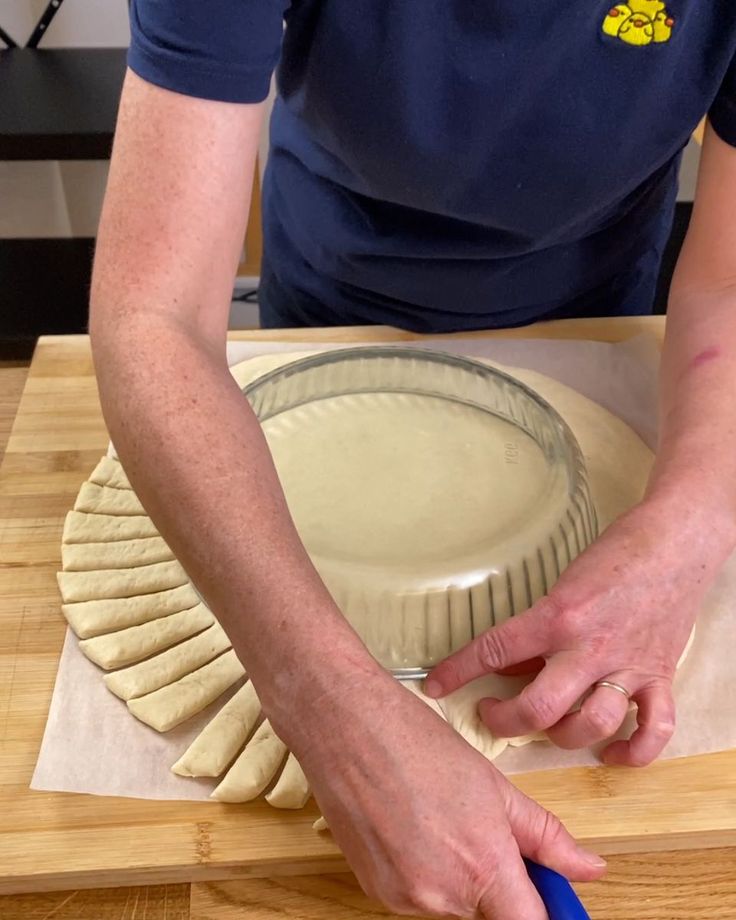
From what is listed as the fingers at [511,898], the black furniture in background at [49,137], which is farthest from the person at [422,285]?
the black furniture in background at [49,137]

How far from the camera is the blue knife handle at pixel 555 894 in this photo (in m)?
0.46

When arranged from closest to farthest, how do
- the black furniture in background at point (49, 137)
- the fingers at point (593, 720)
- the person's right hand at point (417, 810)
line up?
the person's right hand at point (417, 810) < the fingers at point (593, 720) < the black furniture in background at point (49, 137)

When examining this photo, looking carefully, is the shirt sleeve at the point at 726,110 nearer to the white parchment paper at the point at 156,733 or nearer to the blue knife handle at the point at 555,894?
the white parchment paper at the point at 156,733

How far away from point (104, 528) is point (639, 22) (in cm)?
54

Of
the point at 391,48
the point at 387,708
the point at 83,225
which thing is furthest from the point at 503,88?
the point at 83,225

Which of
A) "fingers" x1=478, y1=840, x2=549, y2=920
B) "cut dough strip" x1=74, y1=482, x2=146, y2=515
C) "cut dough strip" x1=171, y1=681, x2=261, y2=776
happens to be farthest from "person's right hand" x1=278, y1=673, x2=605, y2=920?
"cut dough strip" x1=74, y1=482, x2=146, y2=515

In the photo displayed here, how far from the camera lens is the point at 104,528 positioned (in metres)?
0.72

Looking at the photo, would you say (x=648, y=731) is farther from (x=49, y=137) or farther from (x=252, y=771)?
(x=49, y=137)

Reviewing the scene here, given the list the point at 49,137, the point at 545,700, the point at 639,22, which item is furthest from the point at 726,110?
the point at 49,137

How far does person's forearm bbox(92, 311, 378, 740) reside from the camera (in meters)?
0.49

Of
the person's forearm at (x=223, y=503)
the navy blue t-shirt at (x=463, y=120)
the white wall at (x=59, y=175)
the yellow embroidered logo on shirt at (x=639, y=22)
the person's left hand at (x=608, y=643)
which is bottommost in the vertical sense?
the white wall at (x=59, y=175)

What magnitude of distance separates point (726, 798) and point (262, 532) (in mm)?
330

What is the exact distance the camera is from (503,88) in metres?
0.68

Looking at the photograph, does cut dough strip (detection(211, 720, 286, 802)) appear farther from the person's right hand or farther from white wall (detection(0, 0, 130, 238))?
white wall (detection(0, 0, 130, 238))
